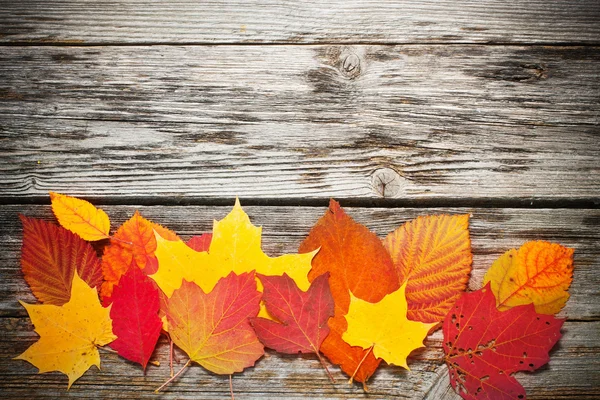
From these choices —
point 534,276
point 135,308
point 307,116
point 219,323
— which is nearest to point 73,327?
point 135,308

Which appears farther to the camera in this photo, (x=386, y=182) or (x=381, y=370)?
(x=386, y=182)

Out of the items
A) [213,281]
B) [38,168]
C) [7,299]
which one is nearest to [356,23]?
[213,281]

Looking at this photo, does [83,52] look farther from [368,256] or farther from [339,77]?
[368,256]

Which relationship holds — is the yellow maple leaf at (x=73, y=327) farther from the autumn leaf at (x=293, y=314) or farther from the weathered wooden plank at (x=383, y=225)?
the autumn leaf at (x=293, y=314)

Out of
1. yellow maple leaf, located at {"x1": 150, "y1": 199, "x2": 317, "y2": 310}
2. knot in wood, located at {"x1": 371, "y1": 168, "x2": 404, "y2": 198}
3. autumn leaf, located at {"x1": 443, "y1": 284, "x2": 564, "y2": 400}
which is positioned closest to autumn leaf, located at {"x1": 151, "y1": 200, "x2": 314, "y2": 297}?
yellow maple leaf, located at {"x1": 150, "y1": 199, "x2": 317, "y2": 310}

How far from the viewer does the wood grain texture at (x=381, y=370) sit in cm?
87

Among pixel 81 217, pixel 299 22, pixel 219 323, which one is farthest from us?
pixel 299 22

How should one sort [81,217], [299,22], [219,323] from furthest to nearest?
[299,22]
[81,217]
[219,323]

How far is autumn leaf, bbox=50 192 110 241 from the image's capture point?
2.99ft

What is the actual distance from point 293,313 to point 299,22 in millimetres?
659

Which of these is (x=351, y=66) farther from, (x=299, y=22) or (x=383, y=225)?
(x=383, y=225)

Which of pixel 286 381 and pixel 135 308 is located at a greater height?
pixel 135 308

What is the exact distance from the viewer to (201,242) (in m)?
0.89

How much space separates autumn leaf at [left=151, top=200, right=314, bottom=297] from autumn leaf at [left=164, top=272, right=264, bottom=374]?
29mm
